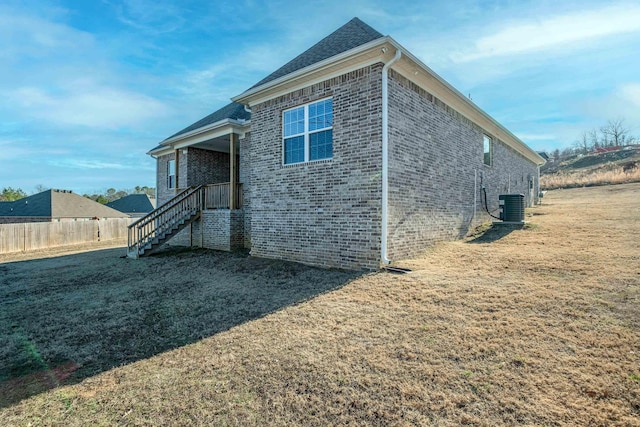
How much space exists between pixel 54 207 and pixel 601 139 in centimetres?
9124

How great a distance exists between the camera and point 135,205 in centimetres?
4188

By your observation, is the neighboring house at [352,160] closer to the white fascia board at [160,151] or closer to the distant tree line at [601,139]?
the white fascia board at [160,151]

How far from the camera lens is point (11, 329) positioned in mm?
4770

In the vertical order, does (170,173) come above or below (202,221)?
above

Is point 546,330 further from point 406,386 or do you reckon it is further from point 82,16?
point 82,16

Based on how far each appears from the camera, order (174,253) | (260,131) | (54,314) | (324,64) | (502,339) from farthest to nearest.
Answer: (174,253), (260,131), (324,64), (54,314), (502,339)

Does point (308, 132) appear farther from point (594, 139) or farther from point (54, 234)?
point (594, 139)

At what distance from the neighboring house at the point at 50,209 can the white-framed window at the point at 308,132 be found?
29999mm

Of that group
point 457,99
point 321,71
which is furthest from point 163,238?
point 457,99

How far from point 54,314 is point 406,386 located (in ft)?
19.9

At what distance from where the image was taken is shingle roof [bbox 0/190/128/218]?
1125 inches

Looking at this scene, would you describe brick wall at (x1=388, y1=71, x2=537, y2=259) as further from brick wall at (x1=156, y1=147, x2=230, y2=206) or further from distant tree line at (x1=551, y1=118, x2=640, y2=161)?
distant tree line at (x1=551, y1=118, x2=640, y2=161)

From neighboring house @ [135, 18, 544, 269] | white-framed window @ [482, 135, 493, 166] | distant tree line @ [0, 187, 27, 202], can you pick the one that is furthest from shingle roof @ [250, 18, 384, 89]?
distant tree line @ [0, 187, 27, 202]

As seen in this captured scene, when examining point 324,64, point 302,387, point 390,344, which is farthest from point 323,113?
point 302,387
